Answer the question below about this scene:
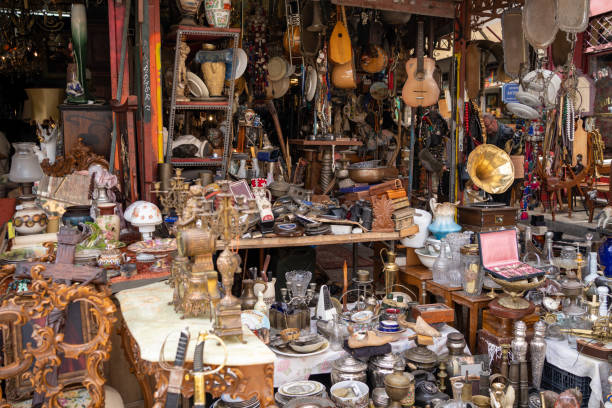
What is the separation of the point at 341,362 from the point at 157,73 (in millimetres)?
3096

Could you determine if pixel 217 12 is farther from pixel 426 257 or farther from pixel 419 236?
pixel 426 257

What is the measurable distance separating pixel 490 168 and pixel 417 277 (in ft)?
6.05

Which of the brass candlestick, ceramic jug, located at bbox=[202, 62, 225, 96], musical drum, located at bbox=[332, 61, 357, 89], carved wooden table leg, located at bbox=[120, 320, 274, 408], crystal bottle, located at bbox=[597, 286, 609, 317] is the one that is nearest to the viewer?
carved wooden table leg, located at bbox=[120, 320, 274, 408]

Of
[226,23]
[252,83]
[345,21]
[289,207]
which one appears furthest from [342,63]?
[289,207]

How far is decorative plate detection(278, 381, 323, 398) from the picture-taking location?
9.10 ft

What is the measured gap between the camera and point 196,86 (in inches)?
197

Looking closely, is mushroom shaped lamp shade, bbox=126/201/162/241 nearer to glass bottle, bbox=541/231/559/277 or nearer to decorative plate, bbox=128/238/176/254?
decorative plate, bbox=128/238/176/254

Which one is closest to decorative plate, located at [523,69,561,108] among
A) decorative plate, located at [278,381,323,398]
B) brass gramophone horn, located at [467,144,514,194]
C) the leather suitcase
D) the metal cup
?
brass gramophone horn, located at [467,144,514,194]

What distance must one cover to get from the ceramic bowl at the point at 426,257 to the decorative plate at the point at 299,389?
86.0 inches

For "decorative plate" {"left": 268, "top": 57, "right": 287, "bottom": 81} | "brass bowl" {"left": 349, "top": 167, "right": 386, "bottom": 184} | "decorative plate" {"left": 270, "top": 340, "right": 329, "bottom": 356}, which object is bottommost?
"decorative plate" {"left": 270, "top": 340, "right": 329, "bottom": 356}

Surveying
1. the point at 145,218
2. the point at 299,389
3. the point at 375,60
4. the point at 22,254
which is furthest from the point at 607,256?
the point at 22,254

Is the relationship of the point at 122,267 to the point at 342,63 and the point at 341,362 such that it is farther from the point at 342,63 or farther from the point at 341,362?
the point at 342,63

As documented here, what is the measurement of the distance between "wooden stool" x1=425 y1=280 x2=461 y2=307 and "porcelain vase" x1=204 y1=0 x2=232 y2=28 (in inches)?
119

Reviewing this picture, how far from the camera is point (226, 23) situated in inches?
193
